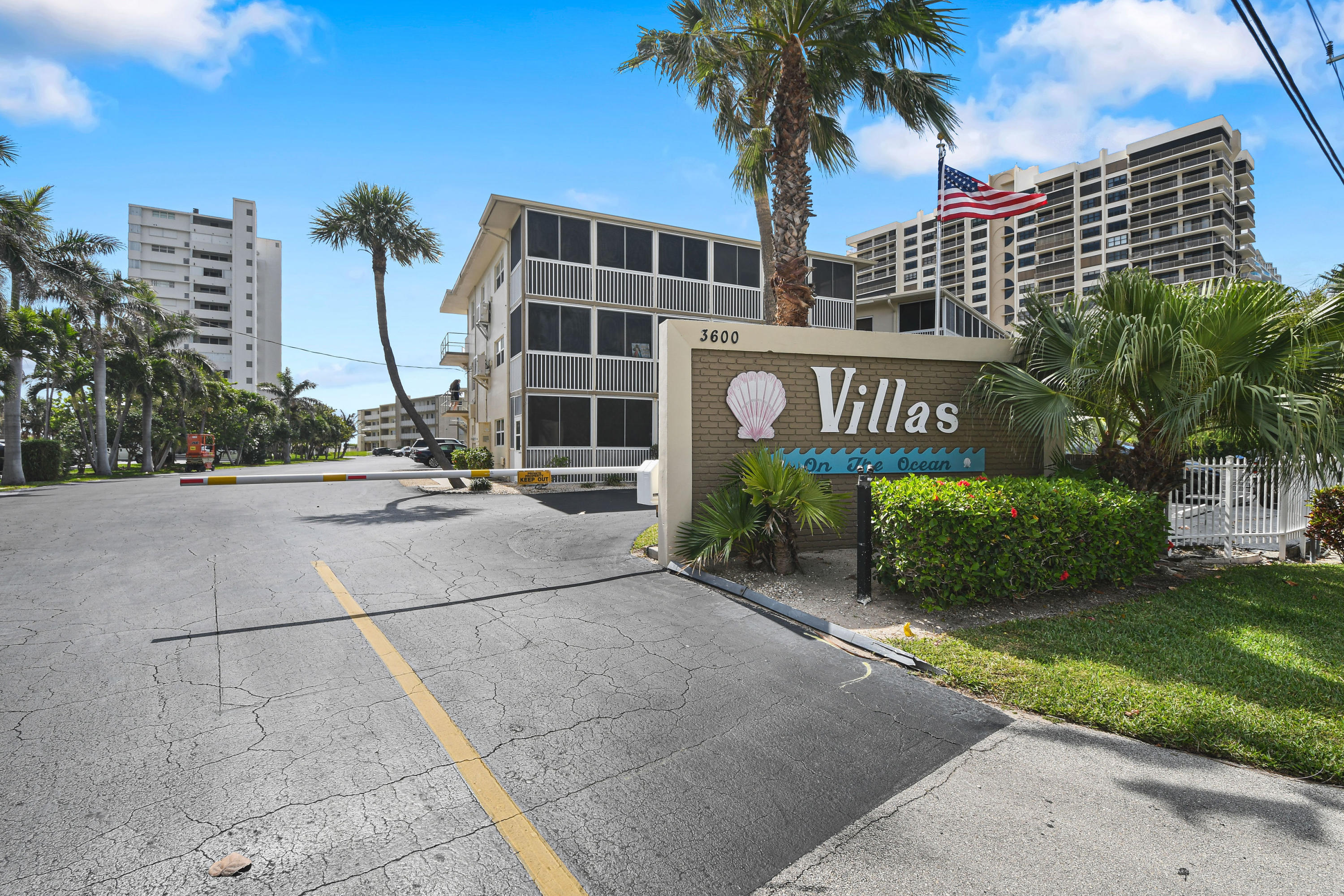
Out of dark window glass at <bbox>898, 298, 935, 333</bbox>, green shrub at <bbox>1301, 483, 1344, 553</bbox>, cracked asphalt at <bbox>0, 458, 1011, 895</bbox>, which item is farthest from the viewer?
dark window glass at <bbox>898, 298, 935, 333</bbox>

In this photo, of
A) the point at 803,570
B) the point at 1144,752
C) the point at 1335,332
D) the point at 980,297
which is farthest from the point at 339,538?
the point at 980,297

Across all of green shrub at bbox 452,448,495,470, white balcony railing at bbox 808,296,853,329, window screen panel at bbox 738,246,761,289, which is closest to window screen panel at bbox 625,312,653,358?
window screen panel at bbox 738,246,761,289

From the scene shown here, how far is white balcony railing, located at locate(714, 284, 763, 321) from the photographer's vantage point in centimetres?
2511

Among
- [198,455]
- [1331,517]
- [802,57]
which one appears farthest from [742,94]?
[198,455]

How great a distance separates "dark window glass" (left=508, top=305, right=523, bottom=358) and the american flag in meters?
14.2

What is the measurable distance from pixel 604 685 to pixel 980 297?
319 ft

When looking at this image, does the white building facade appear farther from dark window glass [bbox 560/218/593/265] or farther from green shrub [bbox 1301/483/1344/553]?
green shrub [bbox 1301/483/1344/553]

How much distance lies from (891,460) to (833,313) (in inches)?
757

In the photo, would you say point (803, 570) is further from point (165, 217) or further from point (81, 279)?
point (165, 217)

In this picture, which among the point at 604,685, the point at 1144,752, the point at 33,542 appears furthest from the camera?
the point at 33,542

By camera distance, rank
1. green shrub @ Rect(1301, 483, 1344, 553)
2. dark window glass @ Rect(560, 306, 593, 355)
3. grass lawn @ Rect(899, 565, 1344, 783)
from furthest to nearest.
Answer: dark window glass @ Rect(560, 306, 593, 355) → green shrub @ Rect(1301, 483, 1344, 553) → grass lawn @ Rect(899, 565, 1344, 783)

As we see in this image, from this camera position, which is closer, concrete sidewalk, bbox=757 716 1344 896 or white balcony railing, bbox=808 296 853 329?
concrete sidewalk, bbox=757 716 1344 896

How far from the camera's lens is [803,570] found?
779 cm

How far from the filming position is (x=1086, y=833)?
9.28ft
